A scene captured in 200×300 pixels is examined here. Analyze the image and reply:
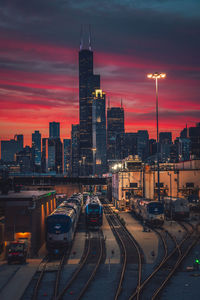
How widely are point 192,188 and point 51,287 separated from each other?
6754 centimetres

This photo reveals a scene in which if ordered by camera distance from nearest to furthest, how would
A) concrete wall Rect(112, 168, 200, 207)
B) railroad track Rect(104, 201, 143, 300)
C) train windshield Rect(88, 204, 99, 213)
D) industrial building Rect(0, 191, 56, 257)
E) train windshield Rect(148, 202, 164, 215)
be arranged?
railroad track Rect(104, 201, 143, 300)
industrial building Rect(0, 191, 56, 257)
train windshield Rect(88, 204, 99, 213)
train windshield Rect(148, 202, 164, 215)
concrete wall Rect(112, 168, 200, 207)

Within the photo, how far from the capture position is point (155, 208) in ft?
167

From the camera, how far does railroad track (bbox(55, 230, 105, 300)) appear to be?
22.1 metres

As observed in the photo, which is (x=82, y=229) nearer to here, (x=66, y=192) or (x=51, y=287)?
(x=51, y=287)

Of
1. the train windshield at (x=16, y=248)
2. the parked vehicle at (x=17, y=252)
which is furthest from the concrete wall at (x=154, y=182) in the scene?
the train windshield at (x=16, y=248)

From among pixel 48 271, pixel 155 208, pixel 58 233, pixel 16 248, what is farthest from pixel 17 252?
pixel 155 208

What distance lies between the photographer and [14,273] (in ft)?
87.7

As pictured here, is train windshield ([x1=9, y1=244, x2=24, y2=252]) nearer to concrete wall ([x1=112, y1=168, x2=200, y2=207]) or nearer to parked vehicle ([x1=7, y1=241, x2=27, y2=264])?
parked vehicle ([x1=7, y1=241, x2=27, y2=264])

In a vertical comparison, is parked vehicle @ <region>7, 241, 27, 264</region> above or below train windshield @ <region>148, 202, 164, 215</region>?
below

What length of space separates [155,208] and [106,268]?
24.0m

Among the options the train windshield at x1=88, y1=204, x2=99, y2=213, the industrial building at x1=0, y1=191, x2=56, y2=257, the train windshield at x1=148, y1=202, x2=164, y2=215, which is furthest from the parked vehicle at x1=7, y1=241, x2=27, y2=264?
the train windshield at x1=148, y1=202, x2=164, y2=215

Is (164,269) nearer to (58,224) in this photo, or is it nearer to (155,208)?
(58,224)

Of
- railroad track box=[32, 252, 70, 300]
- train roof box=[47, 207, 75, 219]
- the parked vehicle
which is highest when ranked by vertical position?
train roof box=[47, 207, 75, 219]

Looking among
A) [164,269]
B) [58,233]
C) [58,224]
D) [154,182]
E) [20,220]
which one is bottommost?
[164,269]
